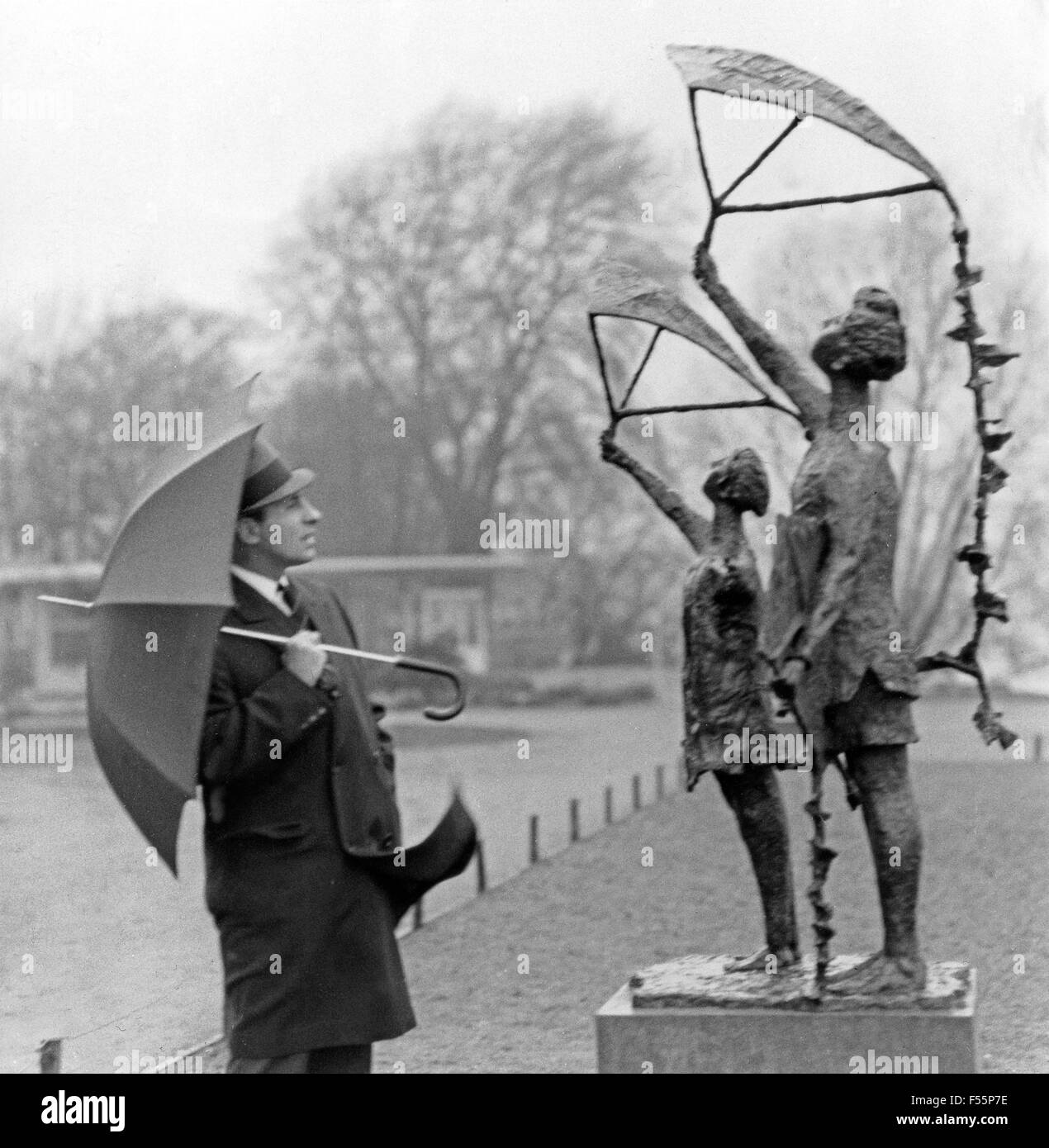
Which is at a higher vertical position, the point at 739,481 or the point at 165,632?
the point at 739,481

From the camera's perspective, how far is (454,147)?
17.1 m

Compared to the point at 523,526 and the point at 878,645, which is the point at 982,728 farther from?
the point at 523,526

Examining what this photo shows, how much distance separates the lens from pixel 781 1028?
5.42 meters

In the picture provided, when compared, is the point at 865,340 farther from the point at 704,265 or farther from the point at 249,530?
the point at 249,530

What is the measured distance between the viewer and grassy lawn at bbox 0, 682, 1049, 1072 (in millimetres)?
8383

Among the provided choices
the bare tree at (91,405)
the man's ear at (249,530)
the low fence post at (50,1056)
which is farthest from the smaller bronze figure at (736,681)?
the bare tree at (91,405)

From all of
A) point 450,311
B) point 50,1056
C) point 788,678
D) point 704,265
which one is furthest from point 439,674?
point 450,311

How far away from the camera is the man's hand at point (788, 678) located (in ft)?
17.6

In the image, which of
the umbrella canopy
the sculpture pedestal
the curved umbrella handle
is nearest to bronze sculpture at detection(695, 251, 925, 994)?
the sculpture pedestal

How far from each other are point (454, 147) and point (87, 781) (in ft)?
21.5

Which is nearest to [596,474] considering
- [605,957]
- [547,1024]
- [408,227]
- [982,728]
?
[408,227]

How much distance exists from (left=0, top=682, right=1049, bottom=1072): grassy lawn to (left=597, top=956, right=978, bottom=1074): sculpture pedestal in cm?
91

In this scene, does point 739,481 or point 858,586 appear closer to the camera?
point 858,586

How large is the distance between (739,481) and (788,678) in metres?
0.69
